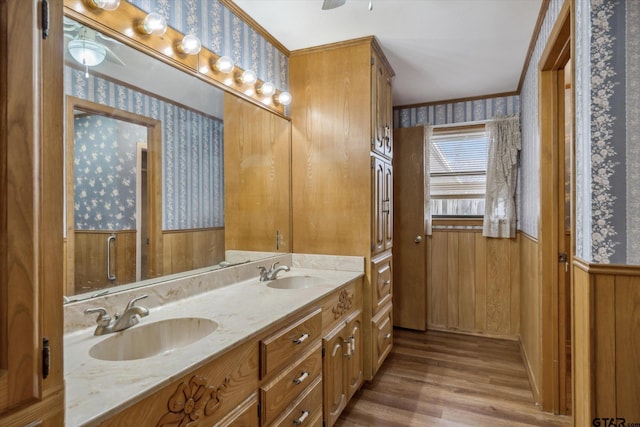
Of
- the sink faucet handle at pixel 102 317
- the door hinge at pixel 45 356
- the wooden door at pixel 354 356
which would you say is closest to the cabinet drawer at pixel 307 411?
the wooden door at pixel 354 356

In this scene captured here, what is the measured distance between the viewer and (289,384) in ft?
5.02

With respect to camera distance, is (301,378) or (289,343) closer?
(289,343)

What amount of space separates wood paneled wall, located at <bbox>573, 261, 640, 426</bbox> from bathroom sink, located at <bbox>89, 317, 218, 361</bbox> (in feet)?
4.64

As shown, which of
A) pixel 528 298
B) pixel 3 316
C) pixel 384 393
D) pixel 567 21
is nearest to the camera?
pixel 3 316

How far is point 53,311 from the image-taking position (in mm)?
645

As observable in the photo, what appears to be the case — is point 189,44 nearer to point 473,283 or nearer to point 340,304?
point 340,304

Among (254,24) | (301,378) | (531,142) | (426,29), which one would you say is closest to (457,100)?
(531,142)

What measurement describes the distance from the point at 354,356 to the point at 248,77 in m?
1.92

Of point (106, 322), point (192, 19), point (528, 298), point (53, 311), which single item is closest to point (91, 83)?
point (192, 19)

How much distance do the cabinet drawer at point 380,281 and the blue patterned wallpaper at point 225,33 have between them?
4.99 feet

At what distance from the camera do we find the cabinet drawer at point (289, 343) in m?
1.35

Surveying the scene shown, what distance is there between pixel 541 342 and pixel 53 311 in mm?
2608

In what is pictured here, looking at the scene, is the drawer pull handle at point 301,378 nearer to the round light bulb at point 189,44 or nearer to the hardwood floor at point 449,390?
the hardwood floor at point 449,390

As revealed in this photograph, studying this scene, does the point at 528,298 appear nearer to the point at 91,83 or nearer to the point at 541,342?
the point at 541,342
